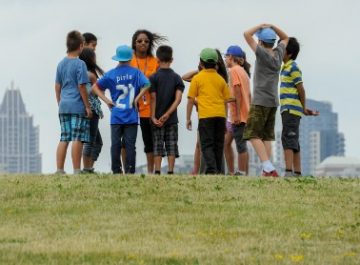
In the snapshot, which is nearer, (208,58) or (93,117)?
(93,117)

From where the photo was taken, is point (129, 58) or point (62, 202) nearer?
point (62, 202)

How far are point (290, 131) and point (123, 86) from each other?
2.47 m

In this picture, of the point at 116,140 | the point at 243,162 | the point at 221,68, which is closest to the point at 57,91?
the point at 116,140

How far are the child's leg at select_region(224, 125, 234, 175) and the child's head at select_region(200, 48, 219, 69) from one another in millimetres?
1158

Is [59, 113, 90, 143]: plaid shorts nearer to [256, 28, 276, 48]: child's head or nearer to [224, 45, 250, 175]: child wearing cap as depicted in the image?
[224, 45, 250, 175]: child wearing cap

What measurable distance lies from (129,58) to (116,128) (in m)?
1.00

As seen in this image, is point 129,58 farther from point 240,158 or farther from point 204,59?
point 240,158

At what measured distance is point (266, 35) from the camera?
19.5 meters

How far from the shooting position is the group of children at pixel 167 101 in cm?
1927

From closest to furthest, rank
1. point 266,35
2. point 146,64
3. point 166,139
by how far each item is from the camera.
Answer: point 266,35
point 166,139
point 146,64

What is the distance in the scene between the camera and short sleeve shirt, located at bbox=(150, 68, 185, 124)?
65.2 feet

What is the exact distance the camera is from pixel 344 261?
1345cm

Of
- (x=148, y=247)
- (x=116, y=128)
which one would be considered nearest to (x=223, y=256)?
(x=148, y=247)

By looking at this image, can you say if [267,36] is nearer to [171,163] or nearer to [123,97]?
[123,97]
